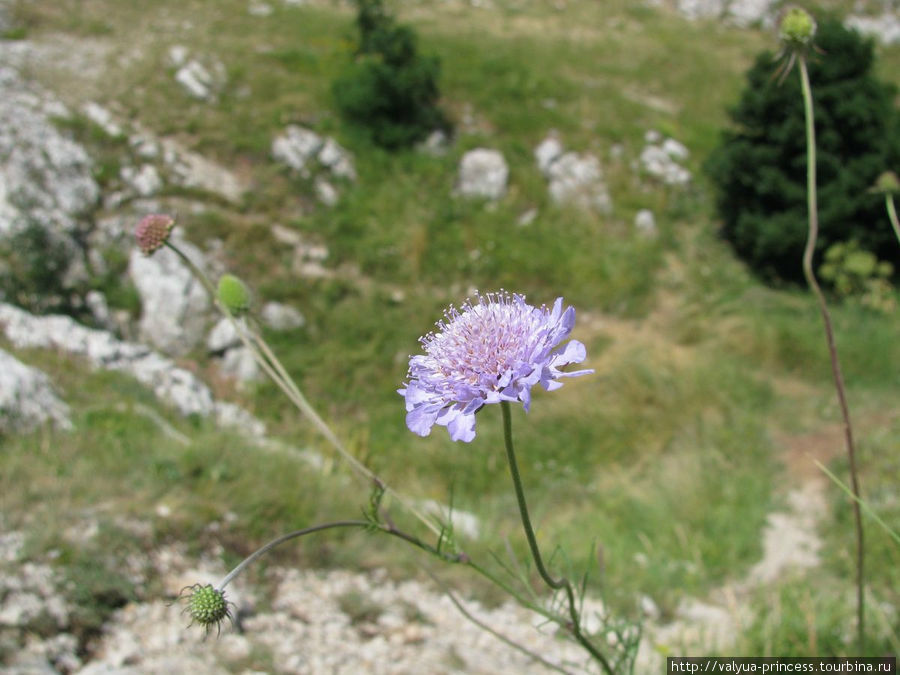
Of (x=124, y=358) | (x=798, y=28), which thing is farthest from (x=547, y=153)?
(x=798, y=28)

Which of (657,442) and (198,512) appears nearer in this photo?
(198,512)

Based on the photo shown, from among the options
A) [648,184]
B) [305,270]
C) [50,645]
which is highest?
[50,645]

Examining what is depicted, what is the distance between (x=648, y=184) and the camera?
1145cm

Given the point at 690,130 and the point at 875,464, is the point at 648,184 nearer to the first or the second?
the point at 690,130

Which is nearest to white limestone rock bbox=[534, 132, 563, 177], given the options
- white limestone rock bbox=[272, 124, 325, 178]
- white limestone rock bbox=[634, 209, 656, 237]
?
white limestone rock bbox=[634, 209, 656, 237]

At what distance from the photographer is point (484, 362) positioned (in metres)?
1.73

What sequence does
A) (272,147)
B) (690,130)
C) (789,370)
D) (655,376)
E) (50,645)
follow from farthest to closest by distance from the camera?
1. (690,130)
2. (272,147)
3. (789,370)
4. (655,376)
5. (50,645)

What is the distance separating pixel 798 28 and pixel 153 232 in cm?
253

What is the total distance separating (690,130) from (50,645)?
12.9 m

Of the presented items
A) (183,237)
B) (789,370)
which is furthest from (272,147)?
(789,370)

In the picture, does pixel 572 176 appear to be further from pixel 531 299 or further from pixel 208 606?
pixel 208 606

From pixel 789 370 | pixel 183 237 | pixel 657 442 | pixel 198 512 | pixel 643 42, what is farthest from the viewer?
pixel 643 42

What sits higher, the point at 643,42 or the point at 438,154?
the point at 643,42

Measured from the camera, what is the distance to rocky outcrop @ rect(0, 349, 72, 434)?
198 inches
